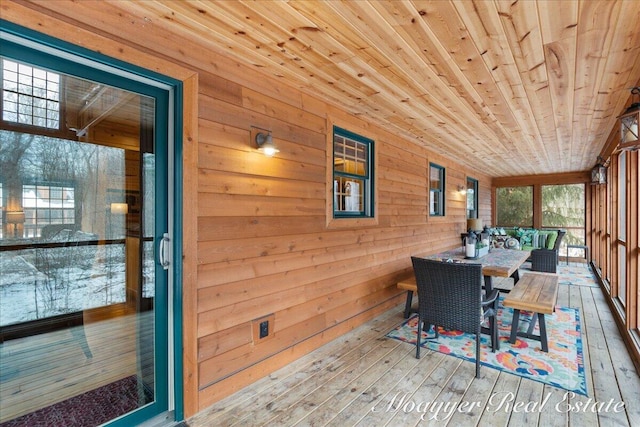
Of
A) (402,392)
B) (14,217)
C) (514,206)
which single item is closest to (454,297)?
(402,392)

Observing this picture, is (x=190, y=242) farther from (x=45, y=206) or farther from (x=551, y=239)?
(x=551, y=239)

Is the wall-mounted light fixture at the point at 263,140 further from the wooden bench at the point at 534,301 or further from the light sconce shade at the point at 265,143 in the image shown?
the wooden bench at the point at 534,301

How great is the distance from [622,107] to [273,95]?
3.60 metres

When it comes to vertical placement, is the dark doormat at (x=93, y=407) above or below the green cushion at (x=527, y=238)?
below

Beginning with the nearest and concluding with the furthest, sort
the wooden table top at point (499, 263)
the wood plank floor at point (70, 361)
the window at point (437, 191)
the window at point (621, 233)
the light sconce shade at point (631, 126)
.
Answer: the wood plank floor at point (70, 361), the light sconce shade at point (631, 126), the wooden table top at point (499, 263), the window at point (621, 233), the window at point (437, 191)

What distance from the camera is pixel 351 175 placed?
3621 mm

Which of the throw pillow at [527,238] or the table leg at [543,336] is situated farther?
the throw pillow at [527,238]

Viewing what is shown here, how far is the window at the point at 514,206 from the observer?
9.31 m

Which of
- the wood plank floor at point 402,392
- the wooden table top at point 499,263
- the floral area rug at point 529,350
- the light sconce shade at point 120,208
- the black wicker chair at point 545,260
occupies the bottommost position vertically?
the wood plank floor at point 402,392

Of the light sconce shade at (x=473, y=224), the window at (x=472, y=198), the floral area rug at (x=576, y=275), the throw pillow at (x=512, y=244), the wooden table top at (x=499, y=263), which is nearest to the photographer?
the wooden table top at (x=499, y=263)

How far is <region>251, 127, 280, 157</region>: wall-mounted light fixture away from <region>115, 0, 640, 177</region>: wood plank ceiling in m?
0.48

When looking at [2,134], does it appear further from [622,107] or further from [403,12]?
[622,107]

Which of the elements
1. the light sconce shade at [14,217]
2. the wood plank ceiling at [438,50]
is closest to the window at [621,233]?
the wood plank ceiling at [438,50]

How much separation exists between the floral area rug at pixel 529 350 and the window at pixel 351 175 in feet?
4.79
